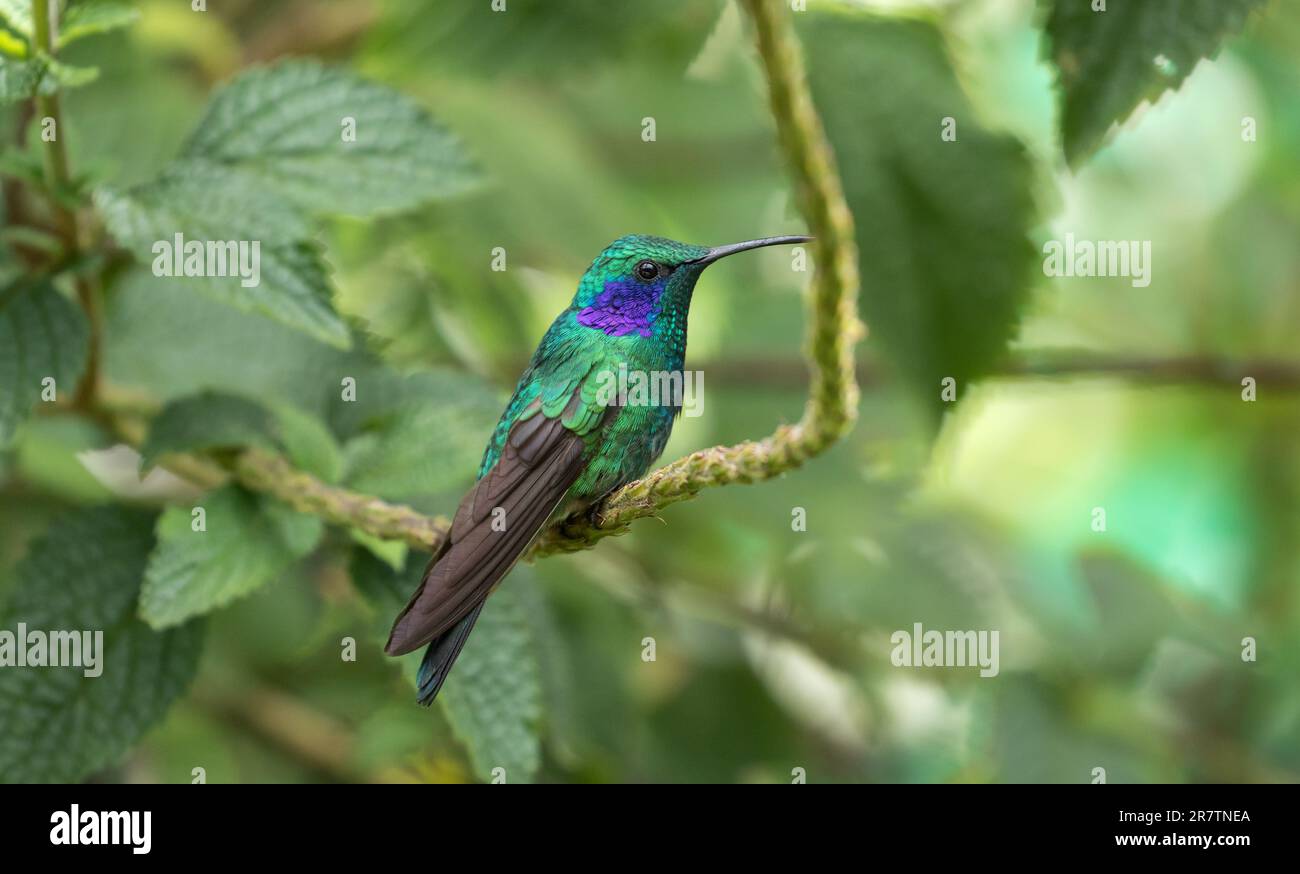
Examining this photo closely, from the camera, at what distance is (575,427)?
1.43 m

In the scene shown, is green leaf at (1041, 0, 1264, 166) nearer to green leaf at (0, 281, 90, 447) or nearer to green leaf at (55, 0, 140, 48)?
green leaf at (55, 0, 140, 48)

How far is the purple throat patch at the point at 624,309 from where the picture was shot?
60.0 inches

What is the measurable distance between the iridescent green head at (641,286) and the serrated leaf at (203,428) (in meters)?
0.55

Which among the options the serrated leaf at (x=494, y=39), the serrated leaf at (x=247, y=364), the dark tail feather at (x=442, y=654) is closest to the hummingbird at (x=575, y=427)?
the dark tail feather at (x=442, y=654)

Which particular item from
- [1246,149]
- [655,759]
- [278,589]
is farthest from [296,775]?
[1246,149]

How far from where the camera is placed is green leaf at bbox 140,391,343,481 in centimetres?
176

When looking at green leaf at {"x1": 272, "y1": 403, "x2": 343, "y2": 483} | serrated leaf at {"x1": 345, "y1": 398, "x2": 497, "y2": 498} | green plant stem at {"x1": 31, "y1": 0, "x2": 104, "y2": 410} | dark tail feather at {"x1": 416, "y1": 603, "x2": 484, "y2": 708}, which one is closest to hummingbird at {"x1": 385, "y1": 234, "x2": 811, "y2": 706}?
dark tail feather at {"x1": 416, "y1": 603, "x2": 484, "y2": 708}

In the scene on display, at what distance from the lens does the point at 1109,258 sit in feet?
10.8

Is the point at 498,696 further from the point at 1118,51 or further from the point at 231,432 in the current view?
the point at 1118,51

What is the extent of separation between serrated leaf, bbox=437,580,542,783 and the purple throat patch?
457mm

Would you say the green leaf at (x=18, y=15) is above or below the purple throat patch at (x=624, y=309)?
above

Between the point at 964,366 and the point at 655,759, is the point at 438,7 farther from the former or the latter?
the point at 655,759

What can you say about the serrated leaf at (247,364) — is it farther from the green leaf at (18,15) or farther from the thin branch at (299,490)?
the green leaf at (18,15)

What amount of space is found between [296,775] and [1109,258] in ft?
8.04
